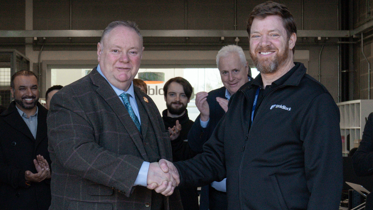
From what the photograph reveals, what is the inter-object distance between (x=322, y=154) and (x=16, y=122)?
265 cm

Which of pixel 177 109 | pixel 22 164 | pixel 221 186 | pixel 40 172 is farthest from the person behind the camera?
pixel 177 109

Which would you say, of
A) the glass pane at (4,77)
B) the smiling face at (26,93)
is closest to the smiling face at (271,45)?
the smiling face at (26,93)

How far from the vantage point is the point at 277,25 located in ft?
6.44

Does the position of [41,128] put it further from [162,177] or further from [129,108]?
[162,177]

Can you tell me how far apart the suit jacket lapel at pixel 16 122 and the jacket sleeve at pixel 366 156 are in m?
2.54

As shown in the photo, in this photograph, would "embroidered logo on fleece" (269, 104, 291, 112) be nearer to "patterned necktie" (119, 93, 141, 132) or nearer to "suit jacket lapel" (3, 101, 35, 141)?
"patterned necktie" (119, 93, 141, 132)

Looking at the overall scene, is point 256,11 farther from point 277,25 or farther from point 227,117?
point 227,117

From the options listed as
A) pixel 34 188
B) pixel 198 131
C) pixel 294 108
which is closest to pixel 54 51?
pixel 34 188

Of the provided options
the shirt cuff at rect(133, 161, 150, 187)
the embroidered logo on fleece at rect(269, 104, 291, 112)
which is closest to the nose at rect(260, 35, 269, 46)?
the embroidered logo on fleece at rect(269, 104, 291, 112)

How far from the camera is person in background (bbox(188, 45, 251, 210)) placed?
2.85 meters

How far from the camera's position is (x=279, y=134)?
1782 millimetres

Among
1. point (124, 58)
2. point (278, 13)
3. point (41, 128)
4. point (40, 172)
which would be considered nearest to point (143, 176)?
point (124, 58)

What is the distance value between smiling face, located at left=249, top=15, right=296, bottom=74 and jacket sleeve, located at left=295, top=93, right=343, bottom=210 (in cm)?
31

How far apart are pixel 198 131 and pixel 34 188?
1.47 metres
